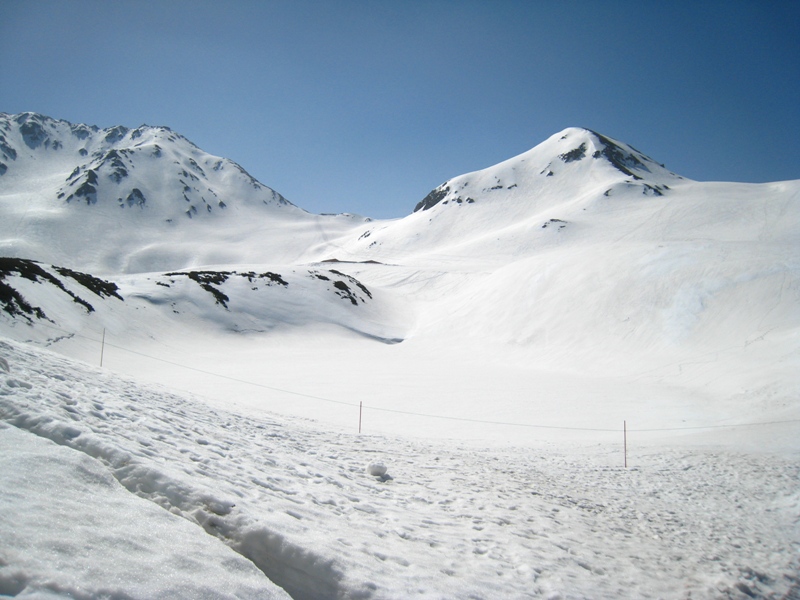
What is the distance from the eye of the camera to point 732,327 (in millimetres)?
24922

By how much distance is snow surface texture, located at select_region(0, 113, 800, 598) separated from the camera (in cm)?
539

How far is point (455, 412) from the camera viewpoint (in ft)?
60.5

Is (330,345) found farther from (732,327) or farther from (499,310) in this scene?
(732,327)

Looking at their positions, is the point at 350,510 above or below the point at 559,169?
below

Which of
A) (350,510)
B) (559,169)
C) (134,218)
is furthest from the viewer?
(134,218)

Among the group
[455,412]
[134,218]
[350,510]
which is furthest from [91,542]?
[134,218]

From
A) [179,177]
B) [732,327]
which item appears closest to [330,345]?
[732,327]

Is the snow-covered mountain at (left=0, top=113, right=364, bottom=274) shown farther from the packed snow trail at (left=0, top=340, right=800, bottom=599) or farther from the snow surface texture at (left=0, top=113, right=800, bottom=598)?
the packed snow trail at (left=0, top=340, right=800, bottom=599)

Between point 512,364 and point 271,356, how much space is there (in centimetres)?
1762

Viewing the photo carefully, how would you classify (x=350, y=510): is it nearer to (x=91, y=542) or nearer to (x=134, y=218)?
(x=91, y=542)

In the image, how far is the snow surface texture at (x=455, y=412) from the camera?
→ 5395 mm

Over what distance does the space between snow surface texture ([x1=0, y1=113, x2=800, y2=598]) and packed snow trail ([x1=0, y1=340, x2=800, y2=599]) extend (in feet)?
0.15

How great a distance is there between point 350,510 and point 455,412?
12418mm

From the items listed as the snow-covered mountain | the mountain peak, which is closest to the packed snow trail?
the snow-covered mountain
